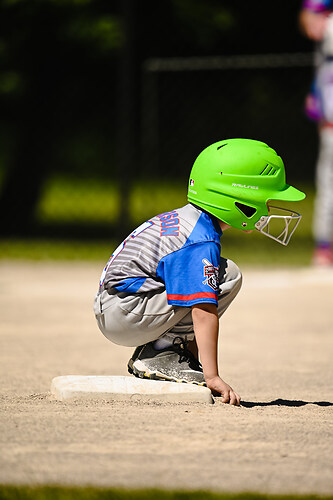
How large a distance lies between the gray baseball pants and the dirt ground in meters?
0.40

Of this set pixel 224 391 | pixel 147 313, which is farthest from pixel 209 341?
pixel 147 313

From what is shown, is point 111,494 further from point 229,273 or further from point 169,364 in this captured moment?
point 229,273

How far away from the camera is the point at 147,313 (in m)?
3.98

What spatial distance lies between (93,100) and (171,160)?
108 inches

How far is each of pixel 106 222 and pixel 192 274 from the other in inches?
451

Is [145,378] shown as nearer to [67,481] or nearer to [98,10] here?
[67,481]

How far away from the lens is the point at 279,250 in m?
11.3

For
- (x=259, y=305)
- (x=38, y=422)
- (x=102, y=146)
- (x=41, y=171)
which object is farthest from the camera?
(x=102, y=146)

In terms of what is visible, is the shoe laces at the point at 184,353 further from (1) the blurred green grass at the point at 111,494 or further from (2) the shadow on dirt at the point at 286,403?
(1) the blurred green grass at the point at 111,494

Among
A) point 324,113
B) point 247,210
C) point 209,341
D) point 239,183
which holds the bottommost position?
point 209,341

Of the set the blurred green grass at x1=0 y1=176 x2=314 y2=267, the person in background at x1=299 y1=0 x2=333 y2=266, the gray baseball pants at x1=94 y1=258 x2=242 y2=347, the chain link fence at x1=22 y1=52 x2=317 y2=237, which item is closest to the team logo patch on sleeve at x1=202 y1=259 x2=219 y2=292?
the gray baseball pants at x1=94 y1=258 x2=242 y2=347

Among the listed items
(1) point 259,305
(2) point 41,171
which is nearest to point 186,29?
(2) point 41,171

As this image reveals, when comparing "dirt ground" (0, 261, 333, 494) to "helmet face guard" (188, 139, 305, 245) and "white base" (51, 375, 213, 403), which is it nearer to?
"white base" (51, 375, 213, 403)

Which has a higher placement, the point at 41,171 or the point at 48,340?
the point at 41,171
